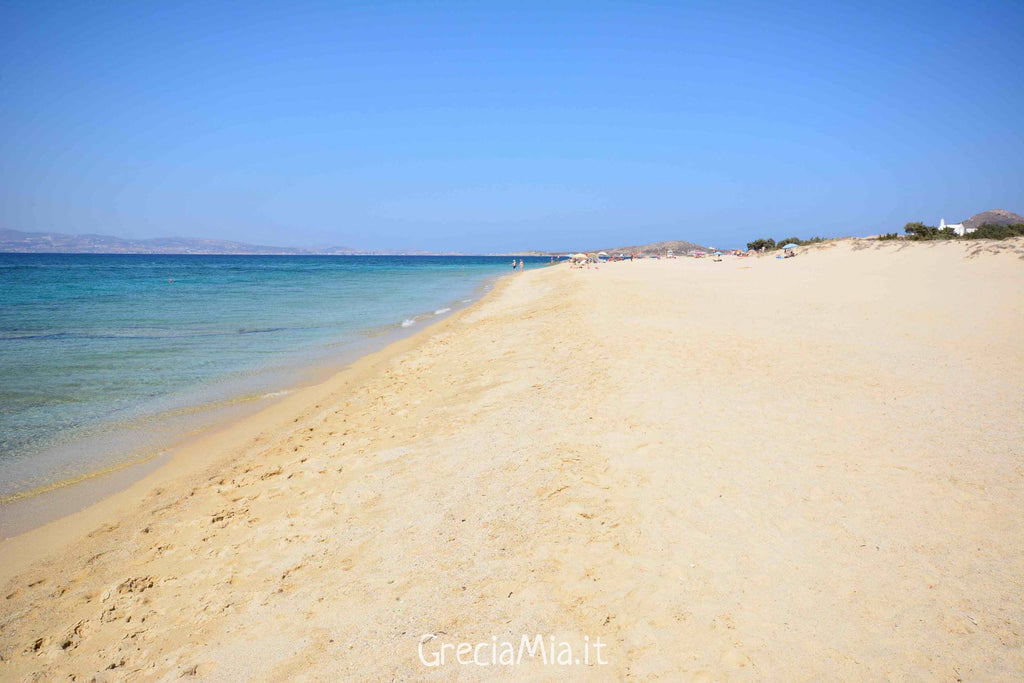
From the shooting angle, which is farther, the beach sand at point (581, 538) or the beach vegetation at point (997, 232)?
the beach vegetation at point (997, 232)

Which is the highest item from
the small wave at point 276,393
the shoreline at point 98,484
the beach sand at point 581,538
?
the beach sand at point 581,538

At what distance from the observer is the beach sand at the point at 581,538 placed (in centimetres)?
285

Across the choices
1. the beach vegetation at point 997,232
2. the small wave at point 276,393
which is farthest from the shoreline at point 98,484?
the beach vegetation at point 997,232

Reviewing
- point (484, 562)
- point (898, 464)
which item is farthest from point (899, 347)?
point (484, 562)

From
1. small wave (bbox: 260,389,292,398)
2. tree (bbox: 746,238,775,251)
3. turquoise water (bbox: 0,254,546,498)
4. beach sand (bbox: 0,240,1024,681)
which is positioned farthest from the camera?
tree (bbox: 746,238,775,251)

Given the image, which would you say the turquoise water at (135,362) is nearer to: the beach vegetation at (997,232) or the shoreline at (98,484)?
the shoreline at (98,484)

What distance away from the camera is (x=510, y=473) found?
465cm

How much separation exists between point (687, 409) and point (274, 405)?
6551 millimetres

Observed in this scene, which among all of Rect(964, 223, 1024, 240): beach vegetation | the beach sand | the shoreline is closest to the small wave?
the shoreline

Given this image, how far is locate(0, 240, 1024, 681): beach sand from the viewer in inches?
112

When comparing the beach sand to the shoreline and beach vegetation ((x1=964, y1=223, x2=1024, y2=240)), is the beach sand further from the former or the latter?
beach vegetation ((x1=964, y1=223, x2=1024, y2=240))

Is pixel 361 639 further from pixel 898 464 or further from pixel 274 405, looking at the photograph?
pixel 274 405

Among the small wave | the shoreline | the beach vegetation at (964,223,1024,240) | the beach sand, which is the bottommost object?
the shoreline

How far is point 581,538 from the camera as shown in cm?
355
